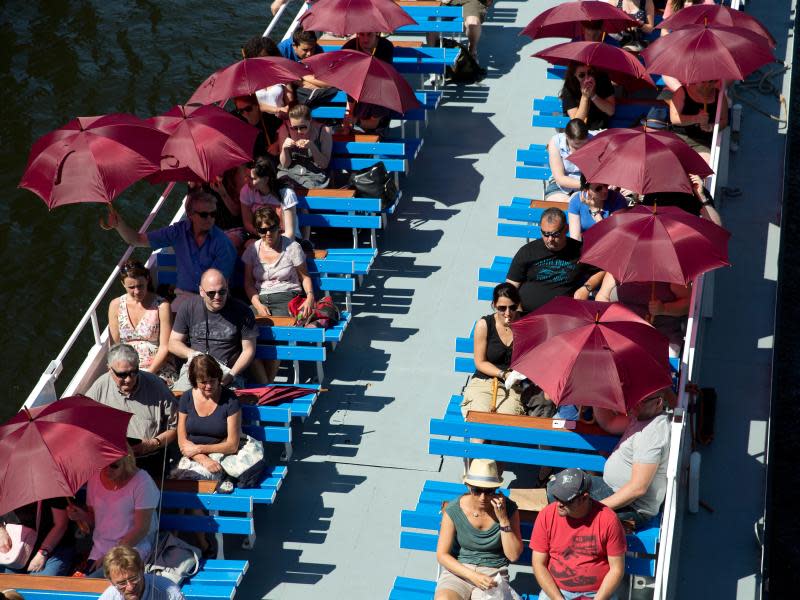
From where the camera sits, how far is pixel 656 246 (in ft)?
30.9

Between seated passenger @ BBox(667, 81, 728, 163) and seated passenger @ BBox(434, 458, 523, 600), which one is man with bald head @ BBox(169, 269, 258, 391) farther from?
seated passenger @ BBox(667, 81, 728, 163)

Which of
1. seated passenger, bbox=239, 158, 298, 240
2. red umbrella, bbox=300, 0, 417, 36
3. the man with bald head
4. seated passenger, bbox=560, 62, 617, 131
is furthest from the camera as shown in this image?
red umbrella, bbox=300, 0, 417, 36

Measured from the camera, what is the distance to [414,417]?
35.1 ft

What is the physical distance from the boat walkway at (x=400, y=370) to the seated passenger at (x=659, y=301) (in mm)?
1780

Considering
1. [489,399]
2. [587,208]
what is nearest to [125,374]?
[489,399]

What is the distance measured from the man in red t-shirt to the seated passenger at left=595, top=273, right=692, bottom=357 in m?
2.29

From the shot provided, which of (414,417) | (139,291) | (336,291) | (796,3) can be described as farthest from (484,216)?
(796,3)

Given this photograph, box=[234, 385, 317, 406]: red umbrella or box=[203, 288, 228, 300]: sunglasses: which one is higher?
box=[203, 288, 228, 300]: sunglasses

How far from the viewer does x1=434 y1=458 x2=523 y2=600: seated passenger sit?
816 centimetres

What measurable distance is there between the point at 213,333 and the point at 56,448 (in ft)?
6.96

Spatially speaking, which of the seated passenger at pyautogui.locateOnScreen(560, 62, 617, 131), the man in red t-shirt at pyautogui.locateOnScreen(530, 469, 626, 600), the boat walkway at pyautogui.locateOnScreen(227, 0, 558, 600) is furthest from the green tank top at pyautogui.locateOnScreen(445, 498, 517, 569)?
the seated passenger at pyautogui.locateOnScreen(560, 62, 617, 131)

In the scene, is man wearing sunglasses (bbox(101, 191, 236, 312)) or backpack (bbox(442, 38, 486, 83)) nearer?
man wearing sunglasses (bbox(101, 191, 236, 312))

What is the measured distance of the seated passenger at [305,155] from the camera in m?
12.1

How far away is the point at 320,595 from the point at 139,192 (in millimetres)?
9959
